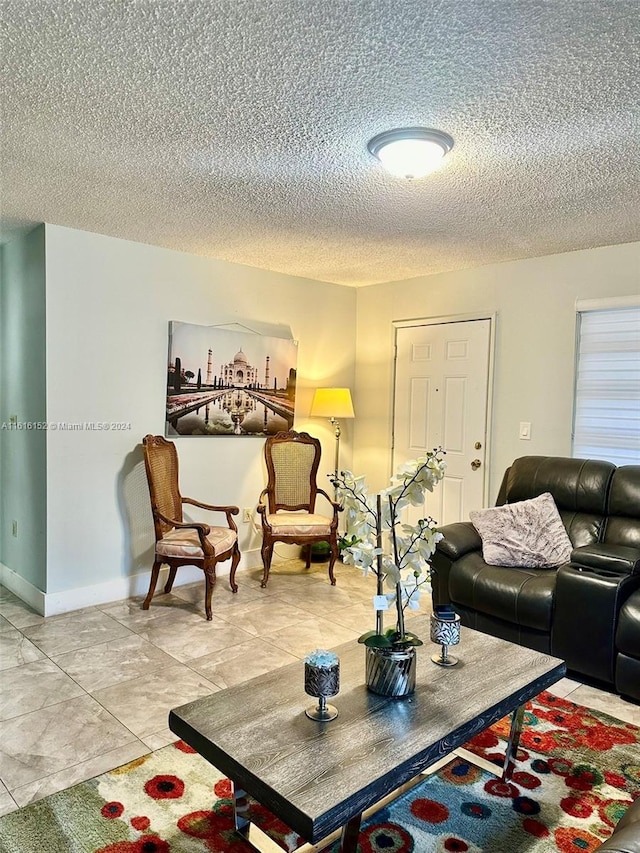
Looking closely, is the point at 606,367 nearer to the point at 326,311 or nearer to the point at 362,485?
the point at 326,311

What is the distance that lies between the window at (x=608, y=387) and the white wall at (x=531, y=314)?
8 cm

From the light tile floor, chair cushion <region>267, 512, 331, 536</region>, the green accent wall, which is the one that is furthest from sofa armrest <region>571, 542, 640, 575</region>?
the green accent wall

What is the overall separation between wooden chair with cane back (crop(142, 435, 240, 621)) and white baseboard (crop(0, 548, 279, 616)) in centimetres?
19

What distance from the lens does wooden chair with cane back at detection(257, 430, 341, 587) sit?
4418 millimetres

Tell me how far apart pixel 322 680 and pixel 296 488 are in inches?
124

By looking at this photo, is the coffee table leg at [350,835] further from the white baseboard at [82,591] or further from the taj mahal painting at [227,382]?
the taj mahal painting at [227,382]

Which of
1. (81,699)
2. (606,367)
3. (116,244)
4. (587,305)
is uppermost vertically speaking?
(116,244)

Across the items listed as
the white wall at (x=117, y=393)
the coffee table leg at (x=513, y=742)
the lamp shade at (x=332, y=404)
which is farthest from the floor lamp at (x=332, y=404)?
the coffee table leg at (x=513, y=742)

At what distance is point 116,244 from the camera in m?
3.87

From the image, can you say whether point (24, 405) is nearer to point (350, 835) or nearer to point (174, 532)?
point (174, 532)

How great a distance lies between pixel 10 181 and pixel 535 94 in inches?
92.1

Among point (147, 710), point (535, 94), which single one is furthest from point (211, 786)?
point (535, 94)

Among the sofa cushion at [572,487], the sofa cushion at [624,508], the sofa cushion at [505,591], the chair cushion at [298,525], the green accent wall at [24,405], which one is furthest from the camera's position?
the chair cushion at [298,525]

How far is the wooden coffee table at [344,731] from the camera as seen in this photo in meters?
1.40
